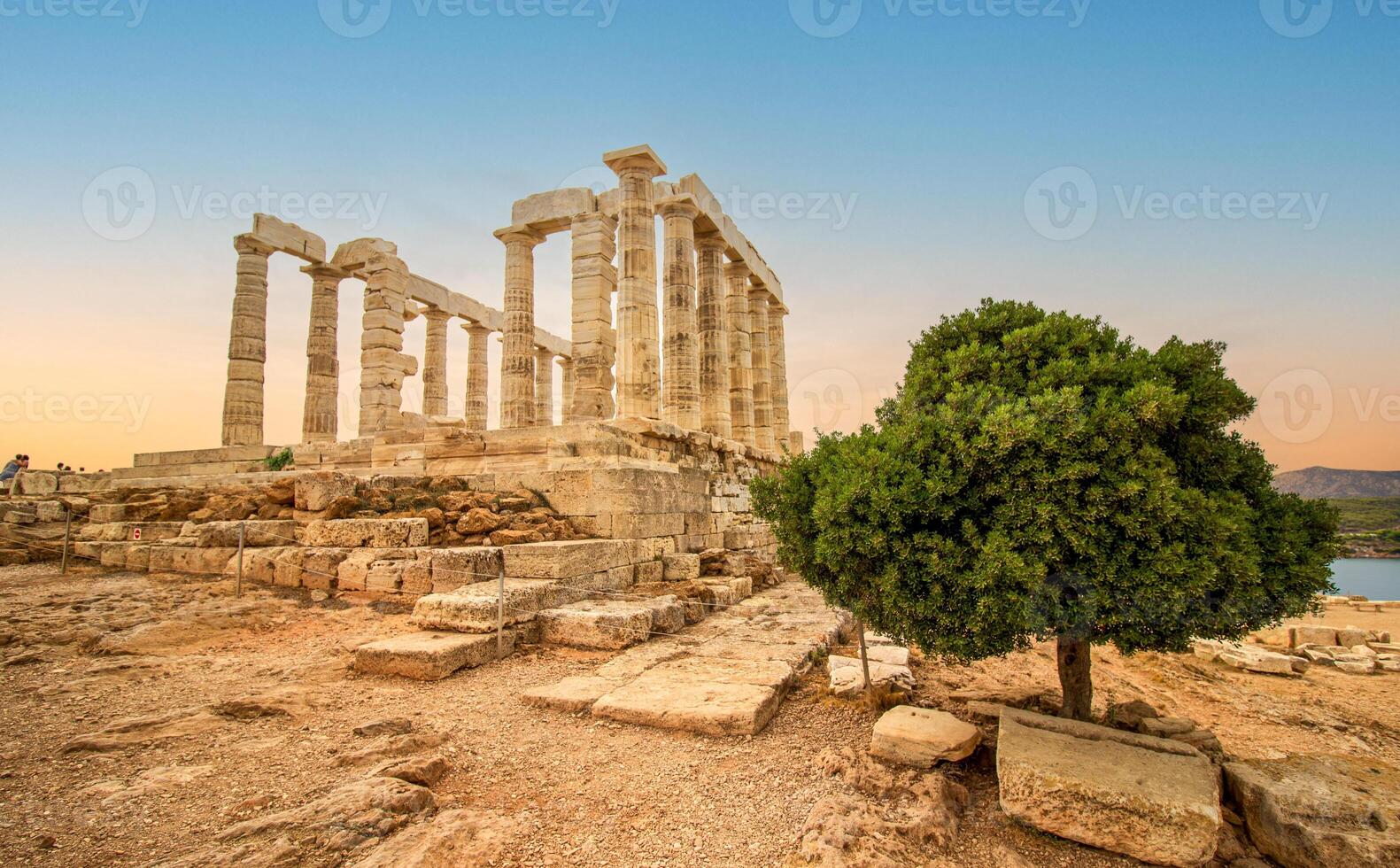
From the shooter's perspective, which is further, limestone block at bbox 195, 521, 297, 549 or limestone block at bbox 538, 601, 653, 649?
limestone block at bbox 195, 521, 297, 549

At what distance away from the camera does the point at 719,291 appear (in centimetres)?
1759

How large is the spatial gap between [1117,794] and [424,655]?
4.50 metres

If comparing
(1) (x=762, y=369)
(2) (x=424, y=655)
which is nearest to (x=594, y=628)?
(2) (x=424, y=655)

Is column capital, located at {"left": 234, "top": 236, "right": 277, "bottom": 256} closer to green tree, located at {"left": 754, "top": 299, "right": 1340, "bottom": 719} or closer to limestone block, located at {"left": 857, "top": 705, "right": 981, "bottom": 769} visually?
green tree, located at {"left": 754, "top": 299, "right": 1340, "bottom": 719}

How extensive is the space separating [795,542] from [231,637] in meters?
5.40

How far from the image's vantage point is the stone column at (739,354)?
19.5 metres

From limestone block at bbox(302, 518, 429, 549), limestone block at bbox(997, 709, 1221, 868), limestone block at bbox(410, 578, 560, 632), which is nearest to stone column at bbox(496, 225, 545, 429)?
Result: limestone block at bbox(302, 518, 429, 549)

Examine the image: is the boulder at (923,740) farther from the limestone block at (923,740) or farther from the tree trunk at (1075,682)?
the tree trunk at (1075,682)

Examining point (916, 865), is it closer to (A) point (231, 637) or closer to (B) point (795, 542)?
(B) point (795, 542)

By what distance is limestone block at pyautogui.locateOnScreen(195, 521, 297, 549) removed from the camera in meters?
8.25

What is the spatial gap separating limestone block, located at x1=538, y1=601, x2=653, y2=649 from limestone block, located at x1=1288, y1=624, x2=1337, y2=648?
12649 millimetres

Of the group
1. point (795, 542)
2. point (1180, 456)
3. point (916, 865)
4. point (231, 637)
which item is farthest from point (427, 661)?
point (1180, 456)

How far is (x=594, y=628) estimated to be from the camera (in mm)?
5895

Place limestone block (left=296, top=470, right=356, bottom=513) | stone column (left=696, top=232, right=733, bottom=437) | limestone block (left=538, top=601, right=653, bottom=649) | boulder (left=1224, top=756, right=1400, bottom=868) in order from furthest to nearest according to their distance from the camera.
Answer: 1. stone column (left=696, top=232, right=733, bottom=437)
2. limestone block (left=296, top=470, right=356, bottom=513)
3. limestone block (left=538, top=601, right=653, bottom=649)
4. boulder (left=1224, top=756, right=1400, bottom=868)
